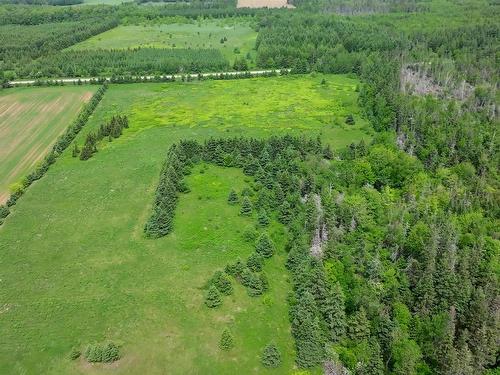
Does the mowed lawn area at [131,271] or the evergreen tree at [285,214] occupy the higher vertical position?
the evergreen tree at [285,214]

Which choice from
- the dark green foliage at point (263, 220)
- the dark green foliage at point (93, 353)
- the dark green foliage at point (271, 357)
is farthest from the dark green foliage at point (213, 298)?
the dark green foliage at point (263, 220)

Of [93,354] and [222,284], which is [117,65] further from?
[93,354]

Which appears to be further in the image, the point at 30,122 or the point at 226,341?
the point at 30,122

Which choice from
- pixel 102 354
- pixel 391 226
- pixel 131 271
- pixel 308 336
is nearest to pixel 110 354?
pixel 102 354

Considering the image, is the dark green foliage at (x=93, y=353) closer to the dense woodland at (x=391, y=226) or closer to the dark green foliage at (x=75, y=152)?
the dense woodland at (x=391, y=226)

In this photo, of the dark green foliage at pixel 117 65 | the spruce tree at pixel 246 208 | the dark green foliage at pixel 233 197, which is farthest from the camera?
the dark green foliage at pixel 117 65

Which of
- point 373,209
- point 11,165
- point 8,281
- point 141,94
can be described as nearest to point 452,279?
point 373,209
